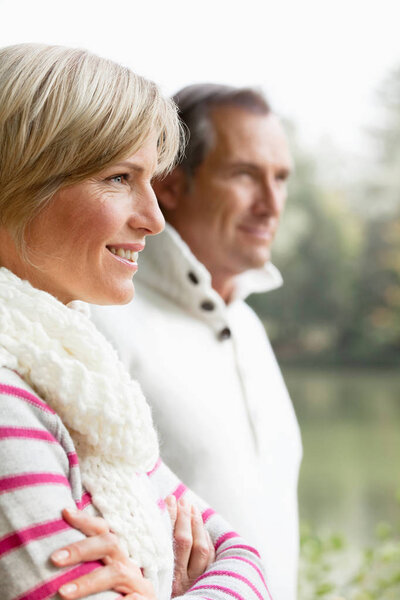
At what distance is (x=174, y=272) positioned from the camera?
61.1 inches

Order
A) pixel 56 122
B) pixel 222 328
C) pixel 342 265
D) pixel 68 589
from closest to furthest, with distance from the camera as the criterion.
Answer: pixel 68 589 < pixel 56 122 < pixel 222 328 < pixel 342 265

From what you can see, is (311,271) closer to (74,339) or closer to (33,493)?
(74,339)

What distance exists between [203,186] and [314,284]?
399 inches

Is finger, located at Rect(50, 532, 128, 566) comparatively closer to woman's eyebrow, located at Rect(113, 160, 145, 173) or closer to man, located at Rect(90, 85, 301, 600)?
woman's eyebrow, located at Rect(113, 160, 145, 173)

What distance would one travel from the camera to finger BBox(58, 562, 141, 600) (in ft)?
2.09

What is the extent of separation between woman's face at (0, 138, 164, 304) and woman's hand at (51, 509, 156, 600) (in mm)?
247

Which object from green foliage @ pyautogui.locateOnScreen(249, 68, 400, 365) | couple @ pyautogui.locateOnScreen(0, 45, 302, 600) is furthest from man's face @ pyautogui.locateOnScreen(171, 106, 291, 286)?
green foliage @ pyautogui.locateOnScreen(249, 68, 400, 365)

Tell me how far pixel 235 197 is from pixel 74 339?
37.3 inches

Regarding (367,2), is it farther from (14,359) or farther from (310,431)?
(14,359)

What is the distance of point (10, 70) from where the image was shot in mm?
764

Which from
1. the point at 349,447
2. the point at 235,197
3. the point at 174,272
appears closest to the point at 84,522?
the point at 174,272

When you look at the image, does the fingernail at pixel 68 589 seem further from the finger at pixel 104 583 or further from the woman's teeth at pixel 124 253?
the woman's teeth at pixel 124 253

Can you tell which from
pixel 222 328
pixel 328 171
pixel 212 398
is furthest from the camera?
pixel 328 171

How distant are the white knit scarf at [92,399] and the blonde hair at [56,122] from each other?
9cm
